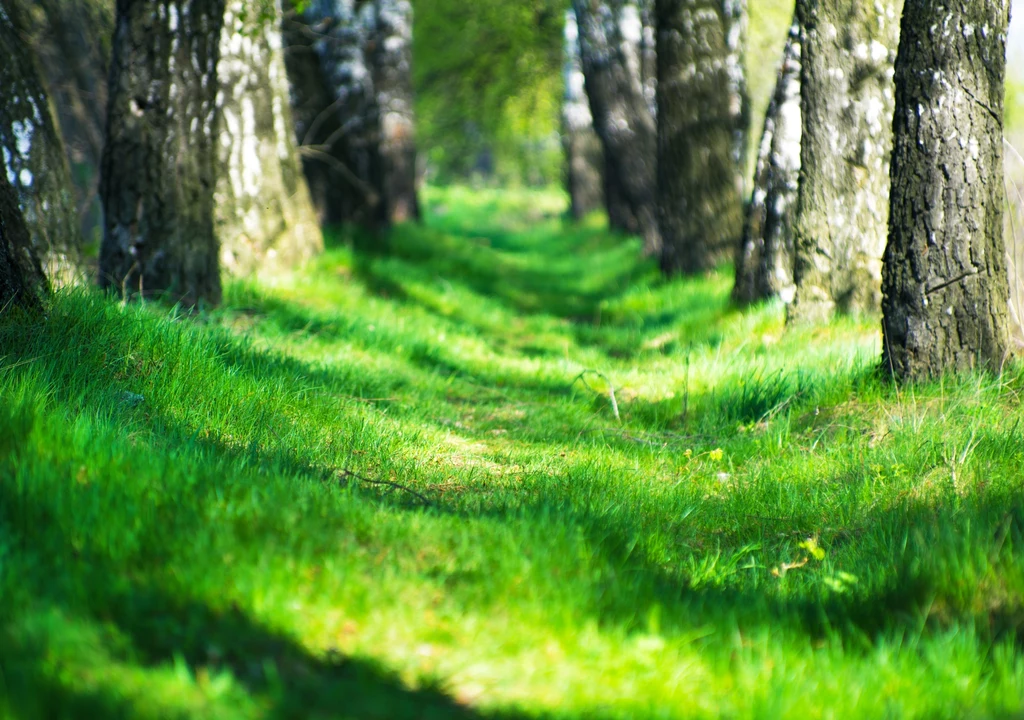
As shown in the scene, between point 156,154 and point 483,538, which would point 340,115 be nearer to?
point 156,154

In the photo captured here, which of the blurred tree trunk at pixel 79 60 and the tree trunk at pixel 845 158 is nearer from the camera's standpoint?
the tree trunk at pixel 845 158

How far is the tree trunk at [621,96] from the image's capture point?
40.9 ft

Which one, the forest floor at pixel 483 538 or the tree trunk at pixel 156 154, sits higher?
the tree trunk at pixel 156 154

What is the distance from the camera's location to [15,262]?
3.73 meters

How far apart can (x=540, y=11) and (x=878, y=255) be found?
52.3 feet

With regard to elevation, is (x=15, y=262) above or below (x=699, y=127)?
below

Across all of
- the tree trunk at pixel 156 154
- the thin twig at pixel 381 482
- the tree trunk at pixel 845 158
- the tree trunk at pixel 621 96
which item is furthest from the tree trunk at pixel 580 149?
the thin twig at pixel 381 482

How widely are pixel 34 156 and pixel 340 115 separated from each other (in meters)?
4.84

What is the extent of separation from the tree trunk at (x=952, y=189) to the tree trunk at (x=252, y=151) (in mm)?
4760

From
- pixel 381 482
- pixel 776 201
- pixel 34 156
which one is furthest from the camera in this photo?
pixel 776 201

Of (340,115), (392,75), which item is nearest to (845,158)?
(340,115)

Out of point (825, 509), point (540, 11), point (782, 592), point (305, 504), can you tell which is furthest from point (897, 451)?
point (540, 11)

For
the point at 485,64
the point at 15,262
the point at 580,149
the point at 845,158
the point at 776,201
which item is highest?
the point at 485,64

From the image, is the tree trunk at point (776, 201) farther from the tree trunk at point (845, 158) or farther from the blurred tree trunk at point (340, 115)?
the blurred tree trunk at point (340, 115)
